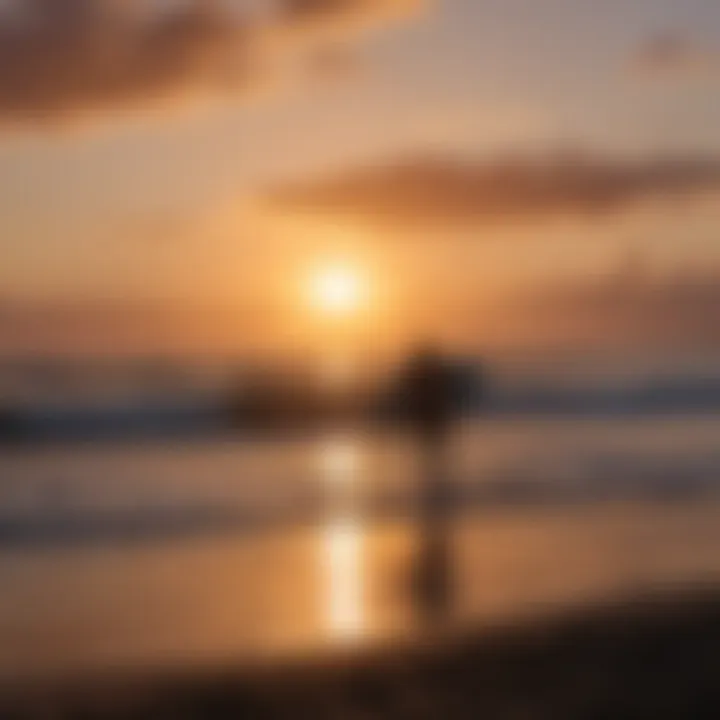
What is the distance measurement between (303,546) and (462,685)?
2.22 meters

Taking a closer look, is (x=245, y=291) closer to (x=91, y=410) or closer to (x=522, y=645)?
(x=91, y=410)

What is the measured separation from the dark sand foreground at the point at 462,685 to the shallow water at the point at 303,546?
0.95ft

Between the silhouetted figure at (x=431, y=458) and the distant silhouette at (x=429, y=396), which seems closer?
the silhouetted figure at (x=431, y=458)

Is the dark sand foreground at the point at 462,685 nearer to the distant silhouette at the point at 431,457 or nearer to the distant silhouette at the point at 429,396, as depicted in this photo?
the distant silhouette at the point at 431,457

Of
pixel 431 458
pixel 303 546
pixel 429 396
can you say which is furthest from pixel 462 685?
pixel 429 396

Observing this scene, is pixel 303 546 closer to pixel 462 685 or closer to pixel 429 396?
pixel 462 685

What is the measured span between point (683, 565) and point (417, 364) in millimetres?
3920

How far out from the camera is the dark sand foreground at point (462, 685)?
3734mm

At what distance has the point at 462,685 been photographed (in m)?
4.02

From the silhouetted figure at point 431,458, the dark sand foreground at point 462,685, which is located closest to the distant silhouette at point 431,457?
the silhouetted figure at point 431,458

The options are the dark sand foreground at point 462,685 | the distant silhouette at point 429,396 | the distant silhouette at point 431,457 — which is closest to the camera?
the dark sand foreground at point 462,685

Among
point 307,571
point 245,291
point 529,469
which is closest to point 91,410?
point 245,291

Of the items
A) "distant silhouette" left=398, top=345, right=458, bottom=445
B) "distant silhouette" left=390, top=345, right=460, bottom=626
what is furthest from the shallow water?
"distant silhouette" left=398, top=345, right=458, bottom=445

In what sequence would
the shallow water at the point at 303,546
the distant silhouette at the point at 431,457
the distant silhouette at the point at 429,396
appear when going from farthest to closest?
the distant silhouette at the point at 429,396 → the distant silhouette at the point at 431,457 → the shallow water at the point at 303,546
